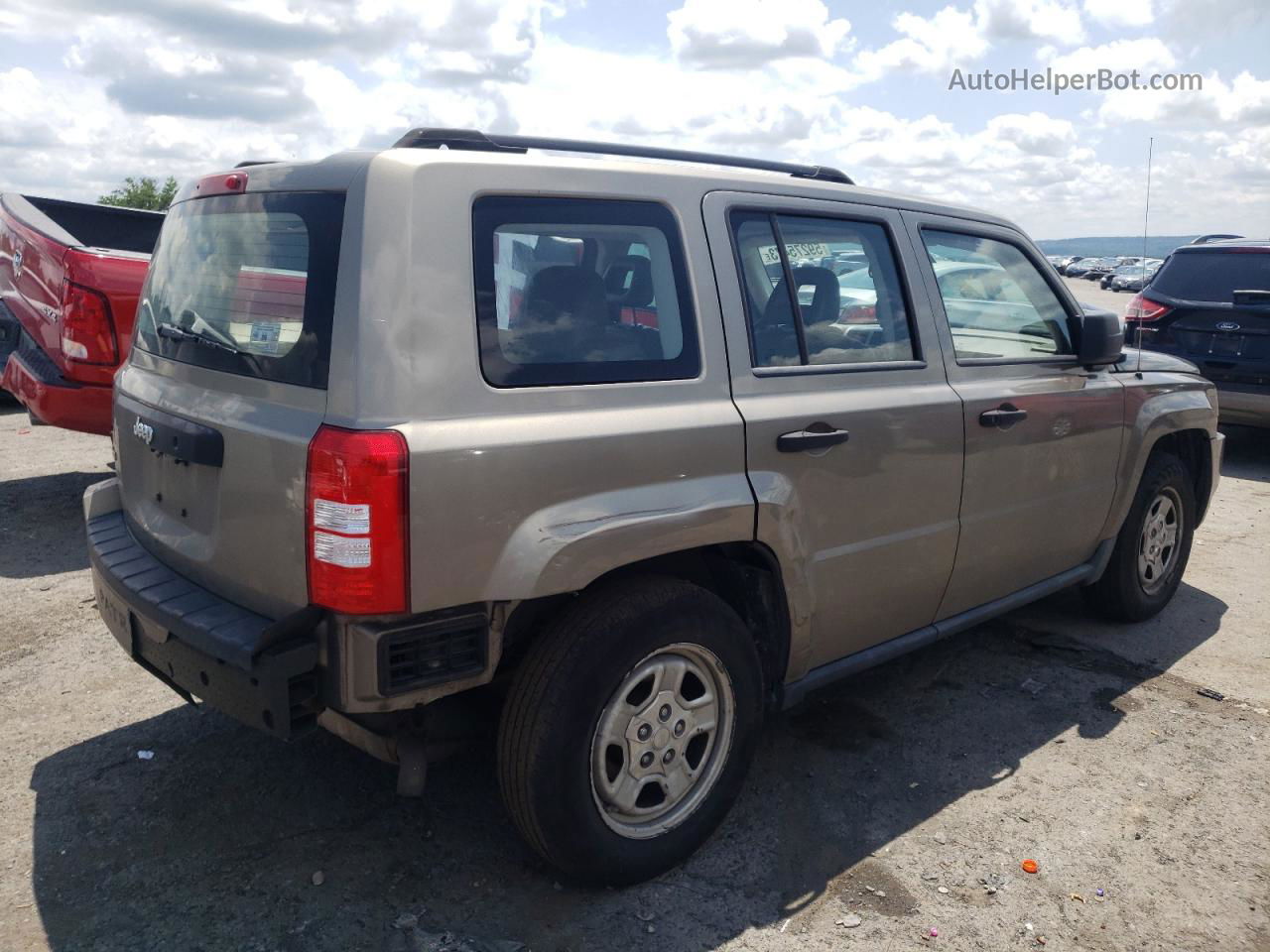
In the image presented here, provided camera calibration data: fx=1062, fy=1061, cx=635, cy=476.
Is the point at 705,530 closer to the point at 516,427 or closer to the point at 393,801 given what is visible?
the point at 516,427

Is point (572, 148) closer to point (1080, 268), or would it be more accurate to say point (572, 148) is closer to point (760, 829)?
point (760, 829)

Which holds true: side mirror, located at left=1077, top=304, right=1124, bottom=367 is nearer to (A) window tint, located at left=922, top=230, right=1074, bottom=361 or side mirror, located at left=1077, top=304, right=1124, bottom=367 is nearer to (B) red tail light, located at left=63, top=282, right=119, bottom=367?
(A) window tint, located at left=922, top=230, right=1074, bottom=361

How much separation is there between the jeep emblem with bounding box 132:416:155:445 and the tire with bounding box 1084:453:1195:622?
4000 millimetres

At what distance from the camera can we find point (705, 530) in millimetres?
2855

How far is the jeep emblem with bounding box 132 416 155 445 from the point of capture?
119 inches

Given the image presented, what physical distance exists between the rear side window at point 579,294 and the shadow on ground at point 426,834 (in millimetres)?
1126

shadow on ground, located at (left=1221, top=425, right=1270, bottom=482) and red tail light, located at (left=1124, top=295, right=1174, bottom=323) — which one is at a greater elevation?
red tail light, located at (left=1124, top=295, right=1174, bottom=323)

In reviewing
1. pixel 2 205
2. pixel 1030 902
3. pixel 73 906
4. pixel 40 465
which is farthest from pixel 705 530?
pixel 40 465

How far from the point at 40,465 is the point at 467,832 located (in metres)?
6.08

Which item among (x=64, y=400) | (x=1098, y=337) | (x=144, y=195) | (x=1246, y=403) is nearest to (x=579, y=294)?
(x=1098, y=337)

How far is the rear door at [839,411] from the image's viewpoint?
3.06 meters

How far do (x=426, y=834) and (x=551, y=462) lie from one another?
53.3 inches

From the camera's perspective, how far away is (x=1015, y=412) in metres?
3.85

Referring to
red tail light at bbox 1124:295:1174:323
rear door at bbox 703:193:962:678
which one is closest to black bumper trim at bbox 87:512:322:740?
rear door at bbox 703:193:962:678
